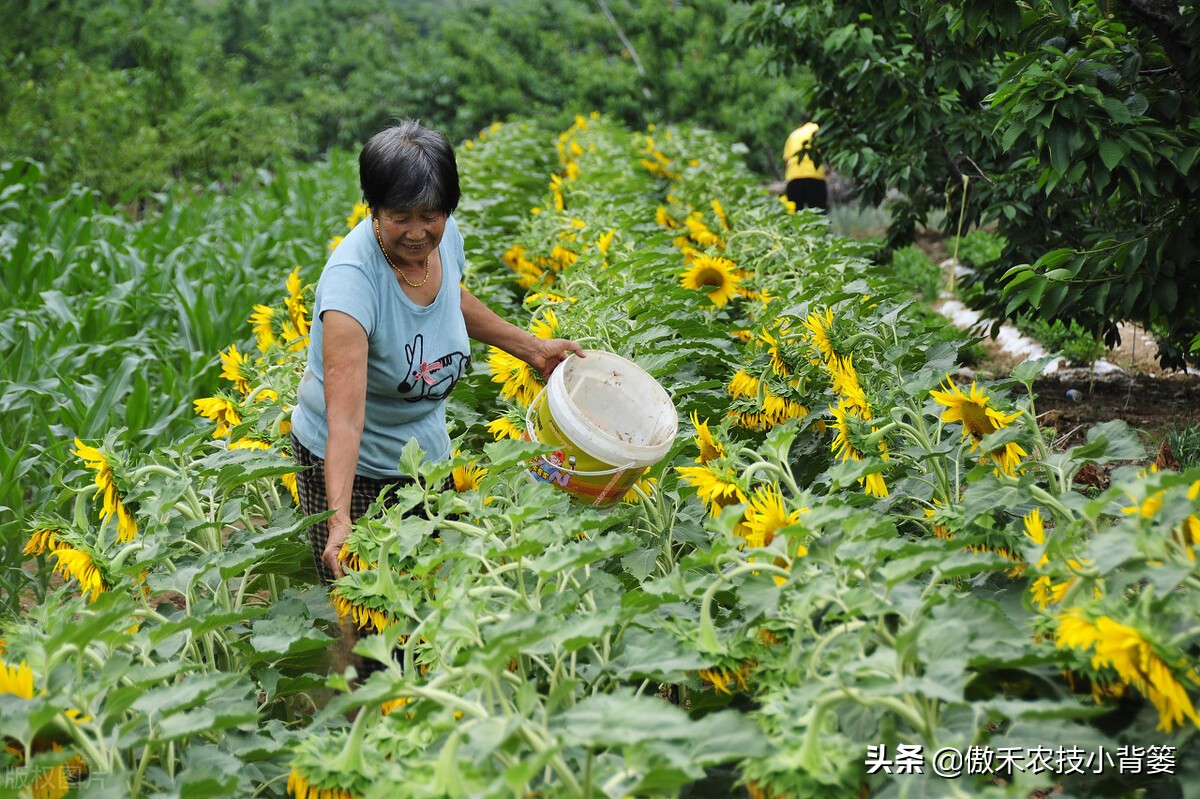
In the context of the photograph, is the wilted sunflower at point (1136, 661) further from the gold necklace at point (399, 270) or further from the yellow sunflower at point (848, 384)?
the gold necklace at point (399, 270)

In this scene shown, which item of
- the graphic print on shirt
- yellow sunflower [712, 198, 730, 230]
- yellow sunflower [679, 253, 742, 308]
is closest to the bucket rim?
the graphic print on shirt

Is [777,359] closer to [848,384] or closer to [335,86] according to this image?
[848,384]

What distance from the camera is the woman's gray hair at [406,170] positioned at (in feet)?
7.34

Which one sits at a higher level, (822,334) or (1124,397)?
(822,334)

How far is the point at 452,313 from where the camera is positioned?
257 cm

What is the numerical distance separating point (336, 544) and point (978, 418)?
124 centimetres

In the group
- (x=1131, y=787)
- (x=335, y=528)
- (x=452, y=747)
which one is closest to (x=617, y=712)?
(x=452, y=747)

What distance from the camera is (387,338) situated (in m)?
2.41

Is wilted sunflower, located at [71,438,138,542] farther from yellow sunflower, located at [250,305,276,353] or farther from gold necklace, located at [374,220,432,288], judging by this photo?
yellow sunflower, located at [250,305,276,353]

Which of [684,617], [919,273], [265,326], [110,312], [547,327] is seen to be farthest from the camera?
[919,273]

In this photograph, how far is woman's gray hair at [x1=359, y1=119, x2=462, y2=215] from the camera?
2.24 meters

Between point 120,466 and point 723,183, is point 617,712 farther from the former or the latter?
point 723,183

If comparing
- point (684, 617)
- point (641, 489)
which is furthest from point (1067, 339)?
point (684, 617)

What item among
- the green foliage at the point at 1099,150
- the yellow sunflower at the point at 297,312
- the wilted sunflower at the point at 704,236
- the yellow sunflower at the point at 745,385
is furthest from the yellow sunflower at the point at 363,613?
the wilted sunflower at the point at 704,236
